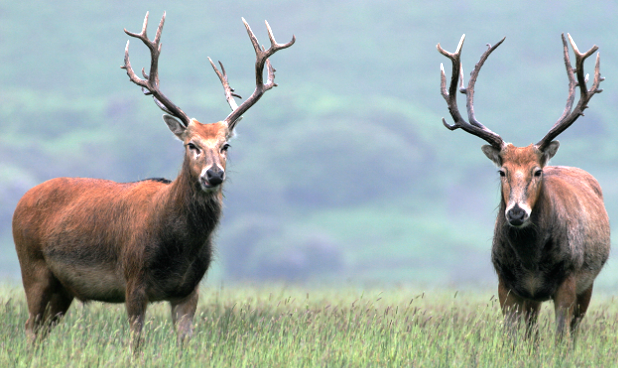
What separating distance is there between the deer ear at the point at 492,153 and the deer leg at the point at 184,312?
13.1 feet

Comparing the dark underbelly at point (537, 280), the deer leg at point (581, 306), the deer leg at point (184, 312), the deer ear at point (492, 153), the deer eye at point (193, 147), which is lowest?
the deer leg at point (581, 306)

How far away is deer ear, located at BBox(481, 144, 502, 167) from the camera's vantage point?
8172 mm

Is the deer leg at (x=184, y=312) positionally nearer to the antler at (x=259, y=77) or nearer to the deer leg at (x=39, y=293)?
the deer leg at (x=39, y=293)

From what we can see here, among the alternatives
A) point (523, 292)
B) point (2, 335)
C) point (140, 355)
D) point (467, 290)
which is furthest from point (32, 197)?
point (467, 290)

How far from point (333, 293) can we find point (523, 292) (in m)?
5.67

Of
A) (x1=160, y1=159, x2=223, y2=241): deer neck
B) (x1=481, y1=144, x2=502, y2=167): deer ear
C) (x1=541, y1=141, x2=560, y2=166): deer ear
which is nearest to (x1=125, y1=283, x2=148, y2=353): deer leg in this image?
(x1=160, y1=159, x2=223, y2=241): deer neck

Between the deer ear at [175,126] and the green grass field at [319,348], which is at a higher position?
the deer ear at [175,126]

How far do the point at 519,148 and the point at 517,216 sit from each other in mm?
1098

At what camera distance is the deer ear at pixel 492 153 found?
817 centimetres

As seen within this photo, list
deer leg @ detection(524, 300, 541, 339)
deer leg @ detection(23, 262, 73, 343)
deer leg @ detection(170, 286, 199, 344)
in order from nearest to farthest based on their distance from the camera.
A: deer leg @ detection(170, 286, 199, 344)
deer leg @ detection(524, 300, 541, 339)
deer leg @ detection(23, 262, 73, 343)

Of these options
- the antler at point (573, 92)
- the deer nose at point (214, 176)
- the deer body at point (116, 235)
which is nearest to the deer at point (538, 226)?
the antler at point (573, 92)

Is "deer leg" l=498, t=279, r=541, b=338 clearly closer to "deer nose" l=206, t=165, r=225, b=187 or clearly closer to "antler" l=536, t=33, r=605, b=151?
"antler" l=536, t=33, r=605, b=151

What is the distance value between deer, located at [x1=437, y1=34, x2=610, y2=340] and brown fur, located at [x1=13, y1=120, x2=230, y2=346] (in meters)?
3.35

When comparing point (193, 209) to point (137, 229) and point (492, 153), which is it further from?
point (492, 153)
